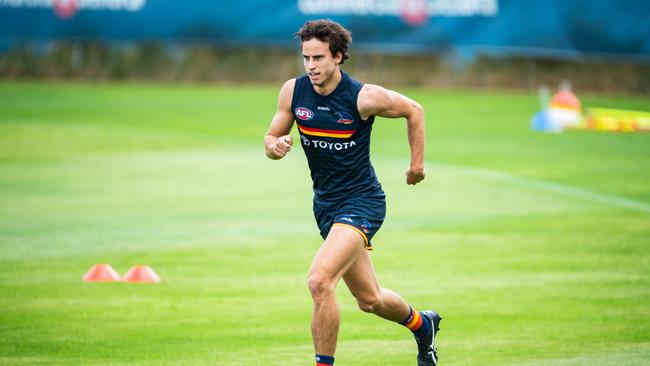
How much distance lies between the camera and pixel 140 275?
38.2 ft

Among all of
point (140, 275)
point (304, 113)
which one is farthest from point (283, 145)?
point (140, 275)

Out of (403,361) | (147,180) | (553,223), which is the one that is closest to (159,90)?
(147,180)

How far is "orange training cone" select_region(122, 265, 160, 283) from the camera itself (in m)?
11.6

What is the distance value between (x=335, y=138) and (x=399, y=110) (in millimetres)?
512

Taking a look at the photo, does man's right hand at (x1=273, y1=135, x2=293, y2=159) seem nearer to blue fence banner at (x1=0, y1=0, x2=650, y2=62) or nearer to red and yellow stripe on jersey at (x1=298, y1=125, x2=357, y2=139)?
red and yellow stripe on jersey at (x1=298, y1=125, x2=357, y2=139)

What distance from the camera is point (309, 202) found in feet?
56.3

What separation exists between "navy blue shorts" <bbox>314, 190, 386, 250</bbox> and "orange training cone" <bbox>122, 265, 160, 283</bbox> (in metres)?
3.65

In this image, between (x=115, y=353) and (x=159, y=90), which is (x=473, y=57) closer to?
(x=159, y=90)

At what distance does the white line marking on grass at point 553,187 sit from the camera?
1686cm

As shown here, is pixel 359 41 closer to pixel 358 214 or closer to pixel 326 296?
pixel 358 214

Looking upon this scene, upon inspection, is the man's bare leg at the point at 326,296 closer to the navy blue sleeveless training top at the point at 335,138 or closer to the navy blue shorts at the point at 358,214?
the navy blue shorts at the point at 358,214

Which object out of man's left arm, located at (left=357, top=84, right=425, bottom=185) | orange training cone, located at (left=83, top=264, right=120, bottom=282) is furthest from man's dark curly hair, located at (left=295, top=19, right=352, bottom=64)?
orange training cone, located at (left=83, top=264, right=120, bottom=282)

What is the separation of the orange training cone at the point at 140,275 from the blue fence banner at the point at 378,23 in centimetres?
2321

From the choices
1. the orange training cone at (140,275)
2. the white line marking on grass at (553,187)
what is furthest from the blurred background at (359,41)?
the orange training cone at (140,275)
